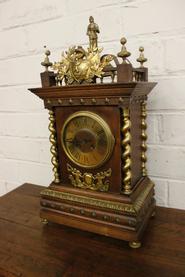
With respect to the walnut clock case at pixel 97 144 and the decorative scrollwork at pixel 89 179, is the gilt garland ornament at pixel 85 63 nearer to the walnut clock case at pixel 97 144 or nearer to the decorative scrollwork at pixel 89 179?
the walnut clock case at pixel 97 144

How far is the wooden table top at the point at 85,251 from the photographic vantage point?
2.06 ft

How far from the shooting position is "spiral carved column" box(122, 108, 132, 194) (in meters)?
0.68

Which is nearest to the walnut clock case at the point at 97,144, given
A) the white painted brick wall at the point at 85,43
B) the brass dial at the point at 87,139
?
the brass dial at the point at 87,139

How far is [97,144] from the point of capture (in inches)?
28.5

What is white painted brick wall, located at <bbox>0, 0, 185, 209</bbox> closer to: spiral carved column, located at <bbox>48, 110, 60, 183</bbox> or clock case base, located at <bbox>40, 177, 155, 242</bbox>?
clock case base, located at <bbox>40, 177, 155, 242</bbox>

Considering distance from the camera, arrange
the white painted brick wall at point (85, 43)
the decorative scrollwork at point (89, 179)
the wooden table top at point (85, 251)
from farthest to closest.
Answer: the white painted brick wall at point (85, 43) → the decorative scrollwork at point (89, 179) → the wooden table top at point (85, 251)

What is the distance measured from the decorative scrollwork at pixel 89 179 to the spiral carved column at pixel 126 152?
0.15 feet

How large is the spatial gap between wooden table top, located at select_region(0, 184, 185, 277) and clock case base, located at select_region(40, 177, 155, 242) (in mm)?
32

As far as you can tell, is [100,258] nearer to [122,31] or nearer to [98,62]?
[98,62]

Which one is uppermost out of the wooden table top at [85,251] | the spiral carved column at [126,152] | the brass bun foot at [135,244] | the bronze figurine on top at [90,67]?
the bronze figurine on top at [90,67]

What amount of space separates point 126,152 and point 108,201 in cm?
15

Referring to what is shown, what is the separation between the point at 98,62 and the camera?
681 millimetres

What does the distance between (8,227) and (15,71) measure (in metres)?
0.68

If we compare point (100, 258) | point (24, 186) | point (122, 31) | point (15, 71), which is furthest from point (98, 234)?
point (15, 71)
